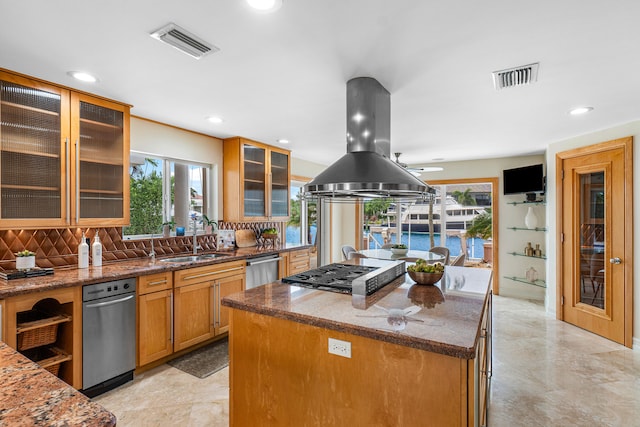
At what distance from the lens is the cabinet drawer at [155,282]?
9.43 ft

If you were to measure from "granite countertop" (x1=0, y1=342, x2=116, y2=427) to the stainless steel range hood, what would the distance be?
5.03 ft

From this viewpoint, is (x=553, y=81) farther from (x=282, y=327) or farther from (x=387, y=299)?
(x=282, y=327)

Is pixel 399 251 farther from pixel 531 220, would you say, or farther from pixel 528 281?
pixel 528 281

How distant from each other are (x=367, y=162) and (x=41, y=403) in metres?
1.94

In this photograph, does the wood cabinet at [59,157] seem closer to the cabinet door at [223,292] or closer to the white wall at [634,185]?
the cabinet door at [223,292]

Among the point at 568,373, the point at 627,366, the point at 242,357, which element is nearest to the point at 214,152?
the point at 242,357

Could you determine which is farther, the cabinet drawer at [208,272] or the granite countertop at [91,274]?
the cabinet drawer at [208,272]

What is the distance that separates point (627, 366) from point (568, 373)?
69 centimetres

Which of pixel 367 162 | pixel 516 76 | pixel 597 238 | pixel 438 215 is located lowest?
pixel 597 238

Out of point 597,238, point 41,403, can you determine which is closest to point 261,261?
A: point 41,403

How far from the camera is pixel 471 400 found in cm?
134

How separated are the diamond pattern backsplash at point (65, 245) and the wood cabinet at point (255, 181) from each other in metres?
0.90

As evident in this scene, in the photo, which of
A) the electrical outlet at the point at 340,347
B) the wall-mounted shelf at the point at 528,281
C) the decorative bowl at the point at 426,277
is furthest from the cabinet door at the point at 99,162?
the wall-mounted shelf at the point at 528,281

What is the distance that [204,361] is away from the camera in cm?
322
